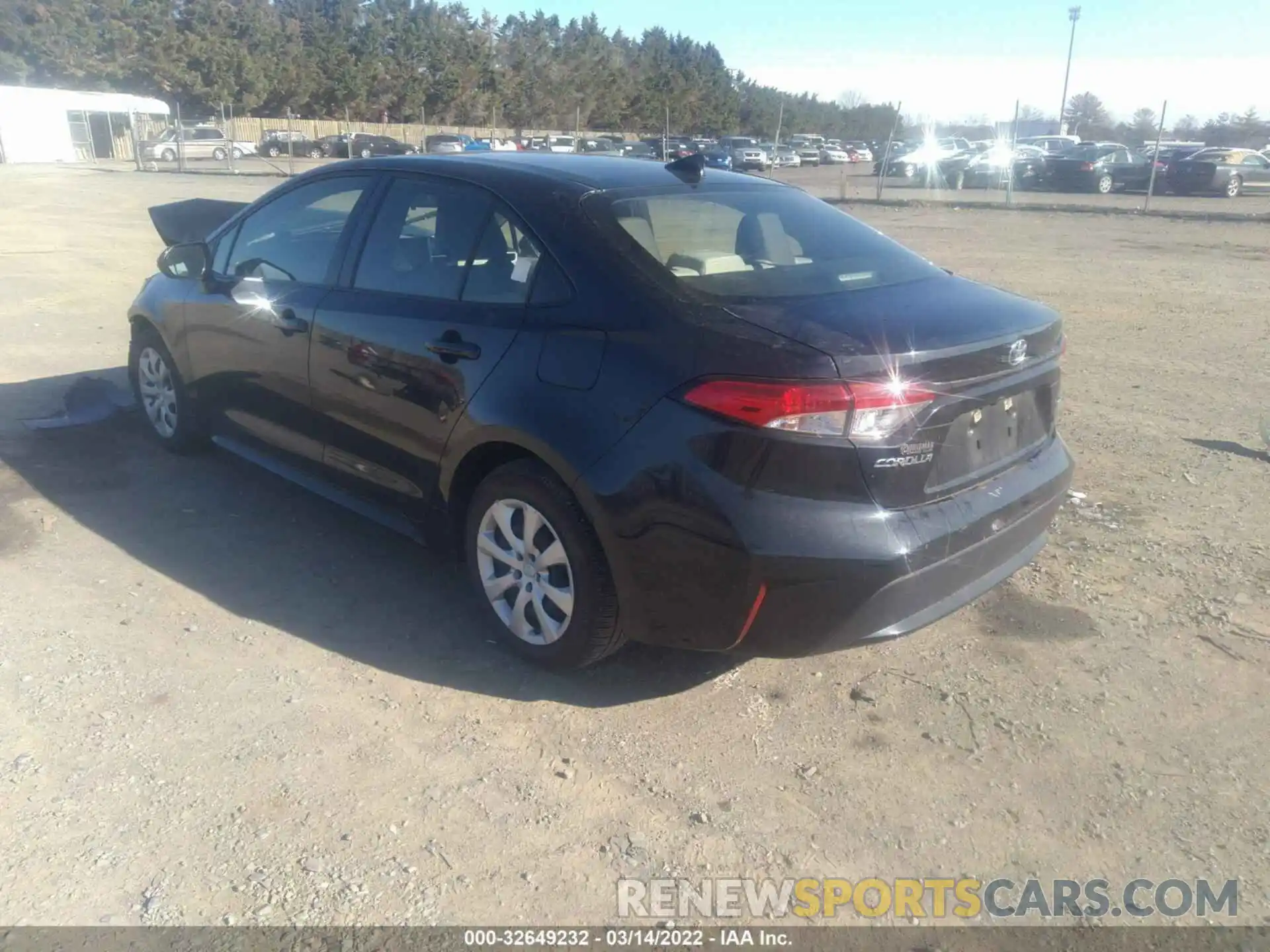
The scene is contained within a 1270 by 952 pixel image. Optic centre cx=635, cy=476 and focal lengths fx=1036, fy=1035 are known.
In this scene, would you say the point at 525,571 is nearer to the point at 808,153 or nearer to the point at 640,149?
the point at 640,149

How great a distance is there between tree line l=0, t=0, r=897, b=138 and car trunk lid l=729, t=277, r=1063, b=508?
52.6 metres

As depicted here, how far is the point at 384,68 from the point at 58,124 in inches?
1153

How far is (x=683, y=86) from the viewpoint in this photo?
77.6 metres

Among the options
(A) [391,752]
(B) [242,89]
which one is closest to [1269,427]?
(A) [391,752]

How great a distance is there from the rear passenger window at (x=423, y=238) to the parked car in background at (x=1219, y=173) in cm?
3182

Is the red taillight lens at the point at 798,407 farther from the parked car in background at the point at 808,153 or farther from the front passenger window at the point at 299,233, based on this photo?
the parked car in background at the point at 808,153

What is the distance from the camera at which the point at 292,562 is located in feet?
14.8

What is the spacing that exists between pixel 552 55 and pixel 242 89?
24.8 meters

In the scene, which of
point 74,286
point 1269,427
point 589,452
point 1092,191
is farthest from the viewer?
point 1092,191

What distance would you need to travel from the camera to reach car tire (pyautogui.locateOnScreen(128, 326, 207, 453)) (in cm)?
547

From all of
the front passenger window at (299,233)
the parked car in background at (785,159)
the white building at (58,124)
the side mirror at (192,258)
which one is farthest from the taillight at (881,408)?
the parked car in background at (785,159)

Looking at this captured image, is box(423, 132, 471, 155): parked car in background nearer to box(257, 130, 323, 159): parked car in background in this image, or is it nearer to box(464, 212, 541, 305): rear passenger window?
box(257, 130, 323, 159): parked car in background

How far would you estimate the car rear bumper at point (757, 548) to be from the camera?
2928 millimetres

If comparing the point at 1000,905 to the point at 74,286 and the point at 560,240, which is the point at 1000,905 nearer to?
the point at 560,240
